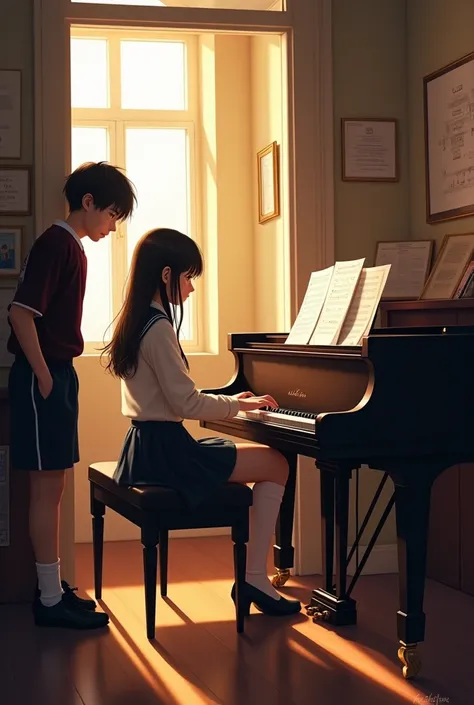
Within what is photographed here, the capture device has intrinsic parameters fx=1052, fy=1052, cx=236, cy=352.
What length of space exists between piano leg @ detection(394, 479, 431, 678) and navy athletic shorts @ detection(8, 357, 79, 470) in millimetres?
1194

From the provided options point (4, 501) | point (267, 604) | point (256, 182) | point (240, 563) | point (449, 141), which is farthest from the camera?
point (256, 182)

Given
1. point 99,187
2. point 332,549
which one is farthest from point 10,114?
point 332,549

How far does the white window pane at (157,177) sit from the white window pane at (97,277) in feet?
0.42

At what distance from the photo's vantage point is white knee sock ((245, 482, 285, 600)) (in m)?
3.63

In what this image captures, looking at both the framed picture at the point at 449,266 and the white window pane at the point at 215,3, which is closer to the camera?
the framed picture at the point at 449,266

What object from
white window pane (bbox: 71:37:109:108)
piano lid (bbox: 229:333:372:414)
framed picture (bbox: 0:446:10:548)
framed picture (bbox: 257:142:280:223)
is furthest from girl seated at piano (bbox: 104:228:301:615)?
white window pane (bbox: 71:37:109:108)

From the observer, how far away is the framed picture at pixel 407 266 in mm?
4316

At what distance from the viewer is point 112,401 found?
5469 millimetres

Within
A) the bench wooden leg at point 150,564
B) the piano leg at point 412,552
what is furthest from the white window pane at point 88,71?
the piano leg at point 412,552

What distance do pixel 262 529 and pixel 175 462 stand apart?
0.47m

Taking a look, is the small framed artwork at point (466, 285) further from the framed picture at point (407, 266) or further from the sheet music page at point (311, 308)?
the sheet music page at point (311, 308)

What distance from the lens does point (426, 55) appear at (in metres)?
4.39

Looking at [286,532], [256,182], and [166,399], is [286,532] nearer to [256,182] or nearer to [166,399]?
[166,399]

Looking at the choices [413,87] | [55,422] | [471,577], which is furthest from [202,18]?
[471,577]
